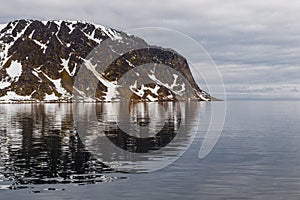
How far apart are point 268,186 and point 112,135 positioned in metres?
45.4

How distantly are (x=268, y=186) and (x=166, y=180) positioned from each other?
29.4 feet

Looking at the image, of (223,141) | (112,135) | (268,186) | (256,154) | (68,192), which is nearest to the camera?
(68,192)

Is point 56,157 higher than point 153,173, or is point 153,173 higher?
point 56,157

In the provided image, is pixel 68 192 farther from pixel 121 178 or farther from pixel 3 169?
pixel 3 169

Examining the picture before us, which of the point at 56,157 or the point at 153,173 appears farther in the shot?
the point at 56,157

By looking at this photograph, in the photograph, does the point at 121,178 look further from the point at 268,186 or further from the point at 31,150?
the point at 31,150

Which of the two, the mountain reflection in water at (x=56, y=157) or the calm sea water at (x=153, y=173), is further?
the mountain reflection in water at (x=56, y=157)

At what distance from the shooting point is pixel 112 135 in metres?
76.8

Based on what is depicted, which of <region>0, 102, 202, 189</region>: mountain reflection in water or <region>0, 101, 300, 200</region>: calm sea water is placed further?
<region>0, 102, 202, 189</region>: mountain reflection in water

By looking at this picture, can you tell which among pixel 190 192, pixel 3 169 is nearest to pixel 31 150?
pixel 3 169

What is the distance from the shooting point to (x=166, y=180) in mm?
37250

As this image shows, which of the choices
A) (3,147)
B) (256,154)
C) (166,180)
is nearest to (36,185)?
(166,180)

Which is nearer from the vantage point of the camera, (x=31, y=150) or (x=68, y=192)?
(x=68, y=192)

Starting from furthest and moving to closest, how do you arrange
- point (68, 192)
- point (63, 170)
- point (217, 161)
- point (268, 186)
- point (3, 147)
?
1. point (3, 147)
2. point (217, 161)
3. point (63, 170)
4. point (268, 186)
5. point (68, 192)
